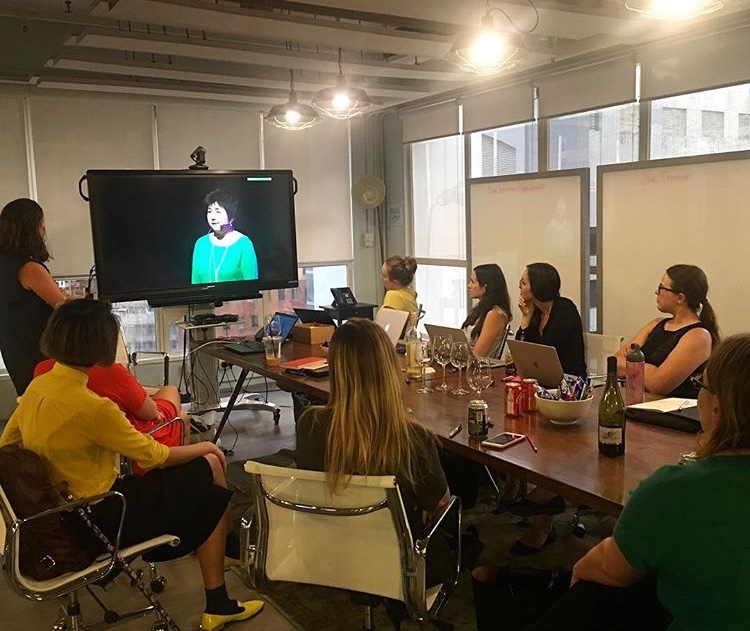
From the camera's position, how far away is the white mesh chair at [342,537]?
185 centimetres

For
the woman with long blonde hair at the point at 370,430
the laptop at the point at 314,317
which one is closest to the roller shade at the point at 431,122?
the laptop at the point at 314,317

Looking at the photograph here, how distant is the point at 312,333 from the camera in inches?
166

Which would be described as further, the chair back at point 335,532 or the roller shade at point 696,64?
the roller shade at point 696,64

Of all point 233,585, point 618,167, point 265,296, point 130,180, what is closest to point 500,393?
point 233,585

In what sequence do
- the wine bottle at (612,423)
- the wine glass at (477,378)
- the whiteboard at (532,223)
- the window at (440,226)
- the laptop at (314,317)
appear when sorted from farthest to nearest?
the window at (440,226), the whiteboard at (532,223), the laptop at (314,317), the wine glass at (477,378), the wine bottle at (612,423)

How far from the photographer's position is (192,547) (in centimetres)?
251

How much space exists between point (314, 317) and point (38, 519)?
2.48 metres

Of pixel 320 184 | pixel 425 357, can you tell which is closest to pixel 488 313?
pixel 425 357

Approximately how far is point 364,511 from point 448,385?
4.31 feet

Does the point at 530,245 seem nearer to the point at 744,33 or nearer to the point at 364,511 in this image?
the point at 744,33

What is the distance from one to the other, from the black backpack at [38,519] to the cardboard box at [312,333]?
2124mm

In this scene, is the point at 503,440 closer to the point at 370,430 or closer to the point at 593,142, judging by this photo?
the point at 370,430

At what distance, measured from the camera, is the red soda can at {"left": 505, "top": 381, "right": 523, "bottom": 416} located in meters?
2.54

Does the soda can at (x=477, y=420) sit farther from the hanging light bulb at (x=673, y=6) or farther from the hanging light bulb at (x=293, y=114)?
the hanging light bulb at (x=293, y=114)
